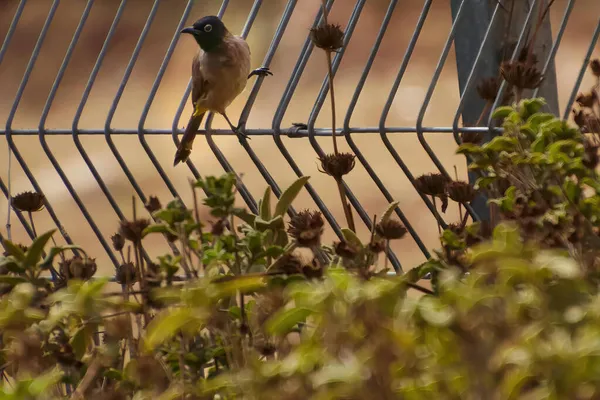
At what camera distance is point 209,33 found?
5527 millimetres

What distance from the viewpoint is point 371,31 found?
59.8 feet

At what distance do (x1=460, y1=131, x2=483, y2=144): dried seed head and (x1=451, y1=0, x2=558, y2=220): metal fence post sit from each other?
2 cm

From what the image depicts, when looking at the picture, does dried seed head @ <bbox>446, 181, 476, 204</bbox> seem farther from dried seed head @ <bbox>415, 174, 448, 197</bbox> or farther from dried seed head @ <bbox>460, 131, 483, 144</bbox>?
dried seed head @ <bbox>460, 131, 483, 144</bbox>

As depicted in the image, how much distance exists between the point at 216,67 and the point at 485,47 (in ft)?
6.91

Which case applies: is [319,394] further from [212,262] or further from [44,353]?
[44,353]

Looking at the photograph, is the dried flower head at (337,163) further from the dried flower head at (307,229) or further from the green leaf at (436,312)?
the green leaf at (436,312)

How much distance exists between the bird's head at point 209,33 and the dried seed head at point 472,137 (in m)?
2.26

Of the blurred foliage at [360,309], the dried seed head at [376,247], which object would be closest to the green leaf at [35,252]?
the blurred foliage at [360,309]

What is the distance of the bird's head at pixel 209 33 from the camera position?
544 cm

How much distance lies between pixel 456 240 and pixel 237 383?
606 millimetres

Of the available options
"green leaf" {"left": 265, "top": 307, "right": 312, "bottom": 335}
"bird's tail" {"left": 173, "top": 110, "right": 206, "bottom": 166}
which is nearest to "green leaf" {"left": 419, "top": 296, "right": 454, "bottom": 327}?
"green leaf" {"left": 265, "top": 307, "right": 312, "bottom": 335}

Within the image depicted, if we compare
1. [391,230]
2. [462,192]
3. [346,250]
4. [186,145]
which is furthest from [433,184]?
[186,145]

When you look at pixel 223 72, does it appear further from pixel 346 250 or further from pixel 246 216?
pixel 346 250

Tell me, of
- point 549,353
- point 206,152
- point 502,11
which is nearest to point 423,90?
point 206,152
